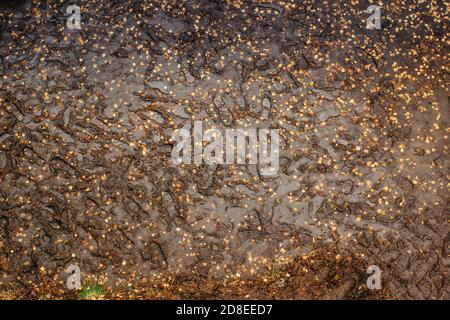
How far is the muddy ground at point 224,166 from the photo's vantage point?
938 mm

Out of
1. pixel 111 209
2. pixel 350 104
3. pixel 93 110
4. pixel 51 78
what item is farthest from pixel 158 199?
pixel 350 104

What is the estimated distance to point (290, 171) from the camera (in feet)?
3.20

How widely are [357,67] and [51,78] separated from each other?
0.80m

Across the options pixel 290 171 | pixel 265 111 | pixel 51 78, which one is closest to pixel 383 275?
pixel 290 171

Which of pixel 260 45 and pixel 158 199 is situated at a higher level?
pixel 260 45

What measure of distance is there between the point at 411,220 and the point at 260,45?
59cm

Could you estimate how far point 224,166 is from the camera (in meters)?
0.97

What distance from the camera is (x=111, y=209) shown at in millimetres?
954

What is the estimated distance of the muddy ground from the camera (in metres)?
0.94

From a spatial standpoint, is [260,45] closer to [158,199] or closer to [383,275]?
[158,199]
